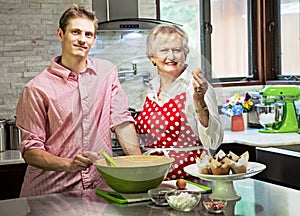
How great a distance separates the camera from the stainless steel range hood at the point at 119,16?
14.4 feet

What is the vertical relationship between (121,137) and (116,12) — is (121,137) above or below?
below

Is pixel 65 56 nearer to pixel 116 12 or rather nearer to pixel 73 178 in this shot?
pixel 73 178

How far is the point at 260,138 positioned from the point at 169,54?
7.10ft

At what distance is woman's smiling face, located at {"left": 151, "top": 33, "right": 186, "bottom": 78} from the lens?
2.45 metres

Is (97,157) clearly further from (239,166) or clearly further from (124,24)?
(124,24)

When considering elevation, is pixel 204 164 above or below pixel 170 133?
below

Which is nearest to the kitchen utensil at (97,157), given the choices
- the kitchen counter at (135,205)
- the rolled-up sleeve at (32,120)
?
the kitchen counter at (135,205)

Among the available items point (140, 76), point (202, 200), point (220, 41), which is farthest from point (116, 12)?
point (202, 200)

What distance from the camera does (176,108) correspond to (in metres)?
2.54

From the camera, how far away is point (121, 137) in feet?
8.68

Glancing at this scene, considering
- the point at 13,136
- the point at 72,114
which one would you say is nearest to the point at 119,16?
the point at 13,136

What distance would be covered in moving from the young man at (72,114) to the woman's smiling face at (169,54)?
0.30 m

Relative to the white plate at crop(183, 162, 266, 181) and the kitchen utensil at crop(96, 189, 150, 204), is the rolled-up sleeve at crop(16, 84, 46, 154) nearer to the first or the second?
the kitchen utensil at crop(96, 189, 150, 204)

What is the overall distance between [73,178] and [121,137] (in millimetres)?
284
